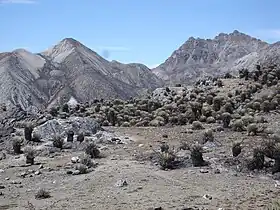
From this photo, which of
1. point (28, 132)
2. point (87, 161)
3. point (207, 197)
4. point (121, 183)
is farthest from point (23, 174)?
point (207, 197)

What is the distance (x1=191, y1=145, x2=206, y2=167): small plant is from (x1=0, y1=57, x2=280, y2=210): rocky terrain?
1.7 inches

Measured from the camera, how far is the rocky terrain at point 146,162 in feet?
56.7

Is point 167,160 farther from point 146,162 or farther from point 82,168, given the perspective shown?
point 82,168

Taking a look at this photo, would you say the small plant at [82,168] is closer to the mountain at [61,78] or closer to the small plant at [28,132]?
the small plant at [28,132]

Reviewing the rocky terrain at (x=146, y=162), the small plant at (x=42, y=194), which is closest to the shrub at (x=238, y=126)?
the rocky terrain at (x=146, y=162)

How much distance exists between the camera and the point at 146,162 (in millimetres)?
23125

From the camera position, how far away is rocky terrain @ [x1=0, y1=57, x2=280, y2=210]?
680 inches

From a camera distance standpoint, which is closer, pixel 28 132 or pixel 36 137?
pixel 36 137

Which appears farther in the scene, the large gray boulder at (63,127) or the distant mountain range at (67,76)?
the distant mountain range at (67,76)

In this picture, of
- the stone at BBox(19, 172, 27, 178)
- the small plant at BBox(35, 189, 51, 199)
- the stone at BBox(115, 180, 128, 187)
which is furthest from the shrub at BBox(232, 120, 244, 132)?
the small plant at BBox(35, 189, 51, 199)

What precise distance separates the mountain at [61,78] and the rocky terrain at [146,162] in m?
59.0

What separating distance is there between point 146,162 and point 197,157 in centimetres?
265

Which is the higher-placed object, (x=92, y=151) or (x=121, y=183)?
(x=92, y=151)

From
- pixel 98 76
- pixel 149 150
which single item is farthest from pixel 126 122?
pixel 98 76
